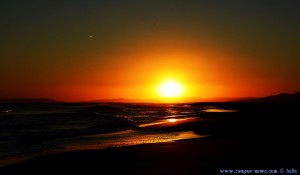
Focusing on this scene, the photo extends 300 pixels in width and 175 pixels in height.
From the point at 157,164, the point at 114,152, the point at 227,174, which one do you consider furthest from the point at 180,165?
the point at 114,152

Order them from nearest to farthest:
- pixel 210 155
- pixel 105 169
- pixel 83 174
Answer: pixel 83 174 < pixel 105 169 < pixel 210 155

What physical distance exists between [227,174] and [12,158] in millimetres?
11565

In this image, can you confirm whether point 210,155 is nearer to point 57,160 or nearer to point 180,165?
point 180,165

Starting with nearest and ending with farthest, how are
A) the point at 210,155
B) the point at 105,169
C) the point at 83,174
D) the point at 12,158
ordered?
1. the point at 83,174
2. the point at 105,169
3. the point at 210,155
4. the point at 12,158

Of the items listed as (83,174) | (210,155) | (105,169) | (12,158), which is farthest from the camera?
(12,158)

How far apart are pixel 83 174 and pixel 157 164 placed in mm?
3150

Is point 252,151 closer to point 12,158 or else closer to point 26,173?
point 26,173

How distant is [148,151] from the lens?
1838 cm

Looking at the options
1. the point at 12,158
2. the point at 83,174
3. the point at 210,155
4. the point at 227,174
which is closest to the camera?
the point at 227,174

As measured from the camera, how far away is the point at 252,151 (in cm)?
1684

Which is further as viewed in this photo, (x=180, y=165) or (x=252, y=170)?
(x=180, y=165)

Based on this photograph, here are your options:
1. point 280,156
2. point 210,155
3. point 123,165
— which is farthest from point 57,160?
point 280,156

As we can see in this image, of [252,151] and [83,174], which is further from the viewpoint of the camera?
[252,151]

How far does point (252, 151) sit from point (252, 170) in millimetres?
4673
